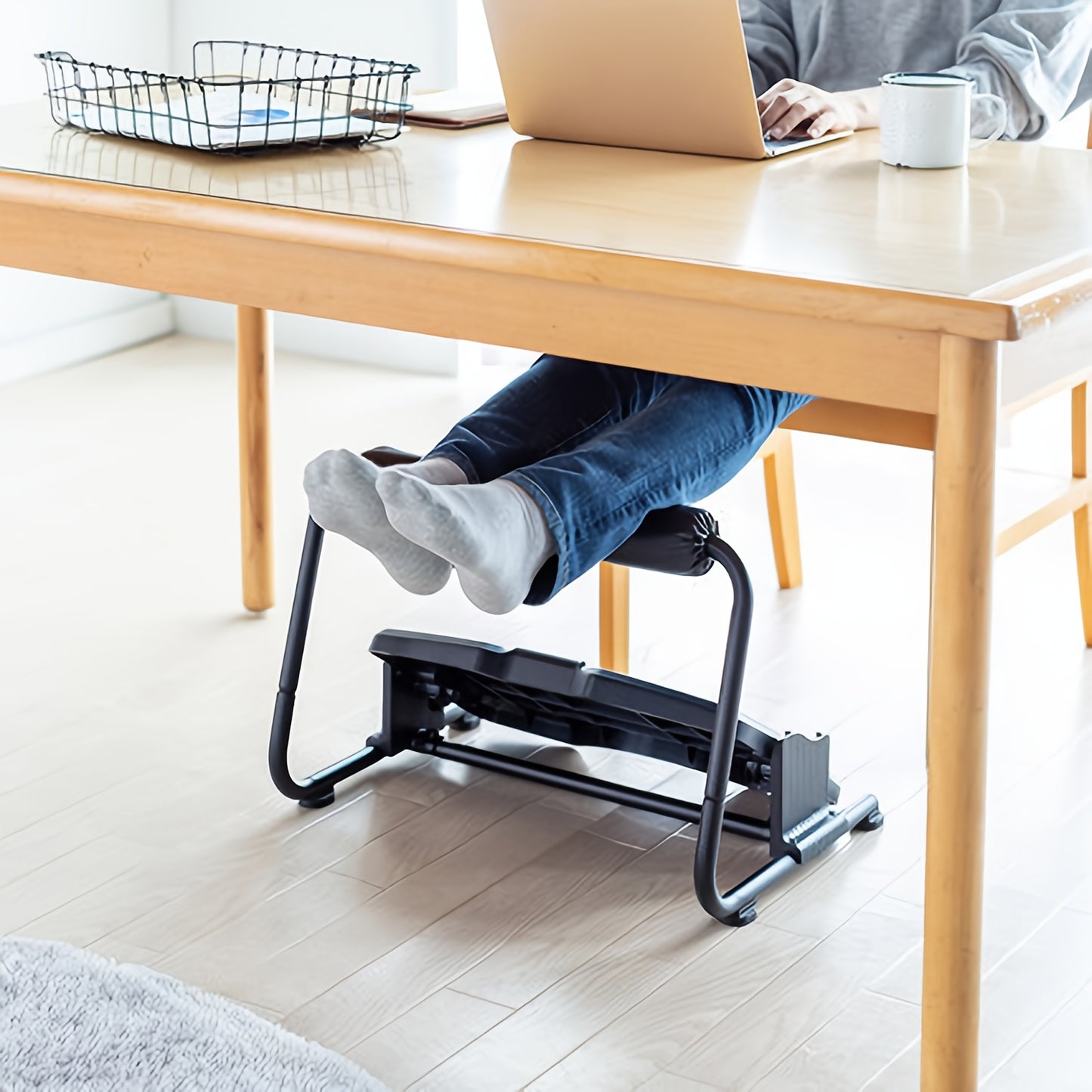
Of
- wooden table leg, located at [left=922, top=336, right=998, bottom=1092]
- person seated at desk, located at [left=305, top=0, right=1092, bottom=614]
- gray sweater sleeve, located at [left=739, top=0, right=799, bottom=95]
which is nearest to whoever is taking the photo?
wooden table leg, located at [left=922, top=336, right=998, bottom=1092]

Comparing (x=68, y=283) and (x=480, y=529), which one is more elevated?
(x=480, y=529)

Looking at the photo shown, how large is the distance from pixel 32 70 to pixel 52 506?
1.35 meters

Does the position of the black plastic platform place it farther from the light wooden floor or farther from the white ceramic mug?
the white ceramic mug

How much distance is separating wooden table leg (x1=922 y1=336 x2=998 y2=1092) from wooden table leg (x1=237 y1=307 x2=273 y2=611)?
1306mm

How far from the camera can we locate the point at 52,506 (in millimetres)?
2938

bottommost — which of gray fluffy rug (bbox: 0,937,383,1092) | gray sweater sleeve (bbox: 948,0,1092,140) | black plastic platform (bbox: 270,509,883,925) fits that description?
gray fluffy rug (bbox: 0,937,383,1092)

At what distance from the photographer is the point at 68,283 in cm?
395

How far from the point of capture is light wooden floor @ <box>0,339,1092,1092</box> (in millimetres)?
1496

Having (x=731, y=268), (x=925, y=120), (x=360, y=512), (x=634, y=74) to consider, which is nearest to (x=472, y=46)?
(x=634, y=74)

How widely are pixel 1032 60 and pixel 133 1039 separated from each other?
4.67 ft

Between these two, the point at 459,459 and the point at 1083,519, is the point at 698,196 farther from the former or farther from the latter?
the point at 1083,519

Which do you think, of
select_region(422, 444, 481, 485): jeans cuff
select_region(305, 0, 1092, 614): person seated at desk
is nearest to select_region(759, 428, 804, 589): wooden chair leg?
select_region(305, 0, 1092, 614): person seated at desk

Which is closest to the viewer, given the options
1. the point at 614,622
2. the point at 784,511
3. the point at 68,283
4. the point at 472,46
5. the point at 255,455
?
the point at 614,622

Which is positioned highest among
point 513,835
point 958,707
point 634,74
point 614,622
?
point 634,74
